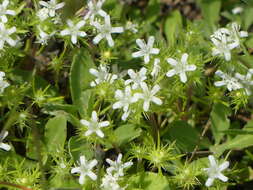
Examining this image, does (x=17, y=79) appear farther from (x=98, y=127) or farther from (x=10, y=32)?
(x=98, y=127)

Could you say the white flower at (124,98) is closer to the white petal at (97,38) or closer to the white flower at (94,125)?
the white flower at (94,125)

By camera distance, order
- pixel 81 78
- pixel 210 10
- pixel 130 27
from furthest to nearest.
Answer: pixel 210 10
pixel 130 27
pixel 81 78

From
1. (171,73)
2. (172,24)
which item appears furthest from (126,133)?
(172,24)

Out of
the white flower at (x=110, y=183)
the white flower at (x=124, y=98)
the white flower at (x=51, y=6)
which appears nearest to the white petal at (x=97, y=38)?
the white flower at (x=51, y=6)

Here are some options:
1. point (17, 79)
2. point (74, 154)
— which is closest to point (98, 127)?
point (74, 154)

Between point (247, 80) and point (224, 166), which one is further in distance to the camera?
A: point (247, 80)

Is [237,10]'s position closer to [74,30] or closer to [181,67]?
[181,67]

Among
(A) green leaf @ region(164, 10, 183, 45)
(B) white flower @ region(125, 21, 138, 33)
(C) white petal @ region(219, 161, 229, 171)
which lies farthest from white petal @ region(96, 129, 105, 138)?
(A) green leaf @ region(164, 10, 183, 45)
